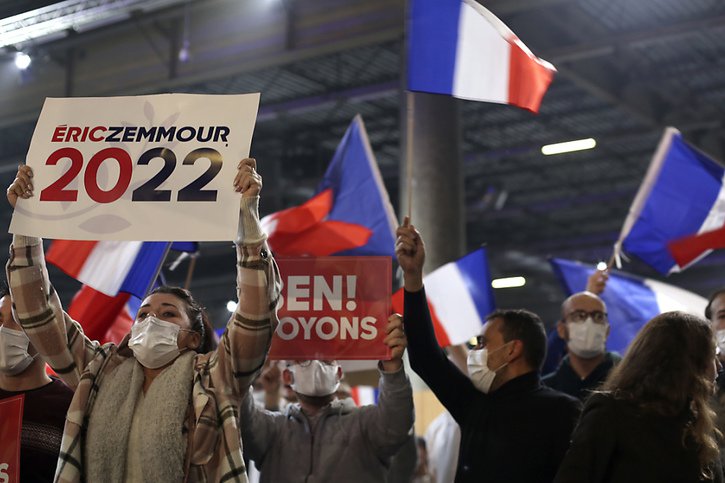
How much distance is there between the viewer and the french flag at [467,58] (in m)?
4.12

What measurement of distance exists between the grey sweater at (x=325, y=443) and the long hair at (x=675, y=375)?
1.03 m

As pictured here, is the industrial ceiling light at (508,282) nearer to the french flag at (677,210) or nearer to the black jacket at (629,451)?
the french flag at (677,210)

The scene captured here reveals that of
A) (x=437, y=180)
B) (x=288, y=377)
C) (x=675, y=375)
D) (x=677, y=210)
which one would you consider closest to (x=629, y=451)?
Answer: (x=675, y=375)

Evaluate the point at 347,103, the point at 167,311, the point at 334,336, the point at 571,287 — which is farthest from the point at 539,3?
the point at 167,311

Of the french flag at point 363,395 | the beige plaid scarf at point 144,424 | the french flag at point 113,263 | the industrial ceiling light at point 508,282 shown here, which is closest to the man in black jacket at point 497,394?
the beige plaid scarf at point 144,424

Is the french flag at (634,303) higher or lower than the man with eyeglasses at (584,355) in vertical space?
higher

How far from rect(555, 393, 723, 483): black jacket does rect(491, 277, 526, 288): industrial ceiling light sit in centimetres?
1919

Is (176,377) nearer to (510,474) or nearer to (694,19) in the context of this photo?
(510,474)

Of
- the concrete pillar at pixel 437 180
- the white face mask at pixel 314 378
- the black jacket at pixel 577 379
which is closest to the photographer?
the white face mask at pixel 314 378

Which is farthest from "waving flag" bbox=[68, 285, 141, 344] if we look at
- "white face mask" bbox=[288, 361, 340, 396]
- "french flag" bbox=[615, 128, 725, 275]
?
"french flag" bbox=[615, 128, 725, 275]

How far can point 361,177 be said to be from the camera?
570cm

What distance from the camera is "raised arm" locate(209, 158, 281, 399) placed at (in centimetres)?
302

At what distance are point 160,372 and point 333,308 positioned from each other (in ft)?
3.04

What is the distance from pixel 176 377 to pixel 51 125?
3.52 feet
